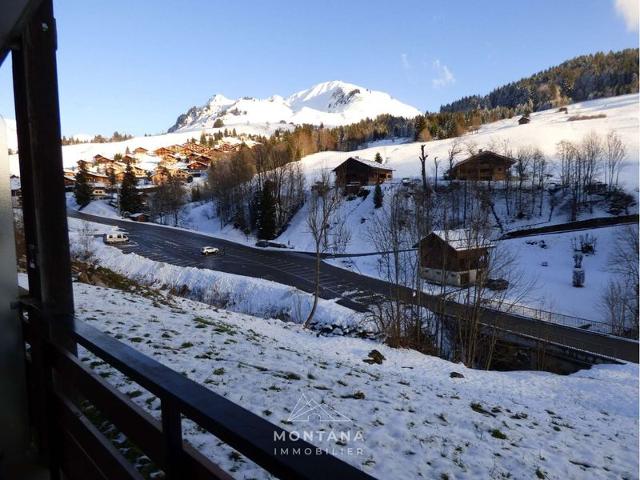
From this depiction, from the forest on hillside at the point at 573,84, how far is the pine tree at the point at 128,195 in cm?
9808

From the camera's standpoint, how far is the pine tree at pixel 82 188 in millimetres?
57656

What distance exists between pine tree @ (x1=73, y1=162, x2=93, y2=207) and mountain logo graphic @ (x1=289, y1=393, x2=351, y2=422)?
206ft

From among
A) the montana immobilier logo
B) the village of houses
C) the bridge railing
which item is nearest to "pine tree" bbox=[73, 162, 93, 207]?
the village of houses

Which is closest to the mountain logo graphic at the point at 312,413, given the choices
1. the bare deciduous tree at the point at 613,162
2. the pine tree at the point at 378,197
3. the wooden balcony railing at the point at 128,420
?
the wooden balcony railing at the point at 128,420

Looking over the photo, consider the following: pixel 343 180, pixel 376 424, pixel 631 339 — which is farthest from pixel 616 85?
pixel 376 424

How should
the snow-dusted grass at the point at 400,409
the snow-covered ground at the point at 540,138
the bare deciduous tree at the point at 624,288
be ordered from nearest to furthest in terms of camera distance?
the snow-dusted grass at the point at 400,409, the bare deciduous tree at the point at 624,288, the snow-covered ground at the point at 540,138

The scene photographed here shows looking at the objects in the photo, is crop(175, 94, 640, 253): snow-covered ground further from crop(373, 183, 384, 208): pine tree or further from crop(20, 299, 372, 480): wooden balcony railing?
crop(20, 299, 372, 480): wooden balcony railing

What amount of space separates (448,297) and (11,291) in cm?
1796

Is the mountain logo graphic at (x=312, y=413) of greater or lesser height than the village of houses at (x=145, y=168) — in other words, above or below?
below

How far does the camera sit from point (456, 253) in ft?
73.6

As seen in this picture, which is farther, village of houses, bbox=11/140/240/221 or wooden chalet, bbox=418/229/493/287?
village of houses, bbox=11/140/240/221

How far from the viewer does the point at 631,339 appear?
62.6 feet

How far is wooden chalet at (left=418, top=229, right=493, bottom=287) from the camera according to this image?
19.3 m

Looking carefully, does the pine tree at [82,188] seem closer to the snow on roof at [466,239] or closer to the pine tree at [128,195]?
the pine tree at [128,195]
